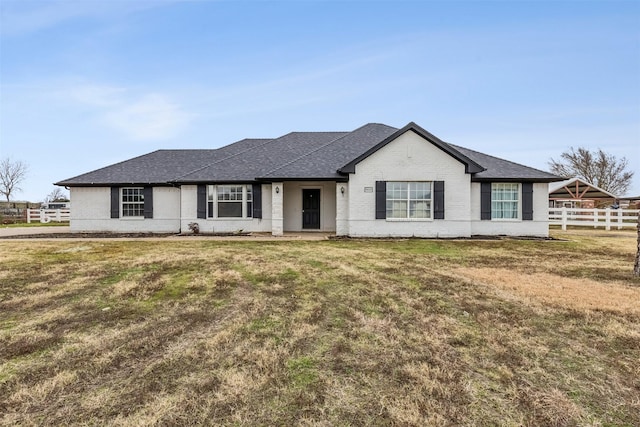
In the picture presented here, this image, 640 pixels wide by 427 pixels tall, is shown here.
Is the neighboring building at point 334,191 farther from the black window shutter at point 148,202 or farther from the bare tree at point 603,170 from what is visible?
the bare tree at point 603,170

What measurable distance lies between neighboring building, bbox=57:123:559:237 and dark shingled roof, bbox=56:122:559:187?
6cm

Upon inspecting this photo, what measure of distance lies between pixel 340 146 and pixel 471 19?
9.90 m

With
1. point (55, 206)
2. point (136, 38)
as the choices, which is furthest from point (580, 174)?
point (55, 206)

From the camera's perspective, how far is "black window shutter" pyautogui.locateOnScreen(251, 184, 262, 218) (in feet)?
55.6

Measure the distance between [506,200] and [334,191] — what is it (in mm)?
9145

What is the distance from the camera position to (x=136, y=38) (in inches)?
788

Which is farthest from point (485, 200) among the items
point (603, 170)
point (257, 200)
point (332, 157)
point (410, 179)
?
point (603, 170)

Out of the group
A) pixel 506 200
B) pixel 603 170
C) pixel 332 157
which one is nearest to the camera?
pixel 506 200

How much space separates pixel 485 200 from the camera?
1628 centimetres

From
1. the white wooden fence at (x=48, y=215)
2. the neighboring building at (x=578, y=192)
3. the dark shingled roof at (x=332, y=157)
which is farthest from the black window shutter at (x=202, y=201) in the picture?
the neighboring building at (x=578, y=192)

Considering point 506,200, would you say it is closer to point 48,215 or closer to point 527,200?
point 527,200

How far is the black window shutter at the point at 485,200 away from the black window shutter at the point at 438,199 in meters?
2.61

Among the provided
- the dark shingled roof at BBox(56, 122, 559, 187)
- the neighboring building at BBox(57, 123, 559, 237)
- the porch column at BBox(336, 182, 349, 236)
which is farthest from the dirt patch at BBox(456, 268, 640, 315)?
the dark shingled roof at BBox(56, 122, 559, 187)

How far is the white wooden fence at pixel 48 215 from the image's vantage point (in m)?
27.8
